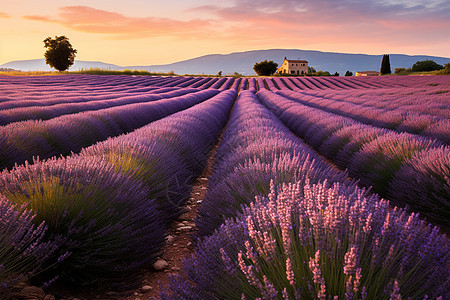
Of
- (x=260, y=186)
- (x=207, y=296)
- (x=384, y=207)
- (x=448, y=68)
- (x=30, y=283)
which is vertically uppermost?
(x=448, y=68)

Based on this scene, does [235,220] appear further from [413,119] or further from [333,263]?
[413,119]

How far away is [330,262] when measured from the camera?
1.07 m

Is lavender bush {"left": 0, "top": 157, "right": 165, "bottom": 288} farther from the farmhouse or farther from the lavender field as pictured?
the farmhouse

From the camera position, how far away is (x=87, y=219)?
182cm

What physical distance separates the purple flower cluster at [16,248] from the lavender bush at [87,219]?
0.39ft

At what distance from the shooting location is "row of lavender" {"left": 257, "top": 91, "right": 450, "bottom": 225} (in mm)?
2967

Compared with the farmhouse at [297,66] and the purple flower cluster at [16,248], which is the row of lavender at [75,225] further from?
the farmhouse at [297,66]

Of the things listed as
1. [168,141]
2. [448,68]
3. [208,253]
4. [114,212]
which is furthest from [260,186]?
[448,68]

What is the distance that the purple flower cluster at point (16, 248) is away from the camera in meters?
1.38

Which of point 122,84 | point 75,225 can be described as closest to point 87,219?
point 75,225

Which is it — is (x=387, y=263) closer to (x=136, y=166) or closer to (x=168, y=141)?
(x=136, y=166)

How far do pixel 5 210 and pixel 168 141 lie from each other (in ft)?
7.99

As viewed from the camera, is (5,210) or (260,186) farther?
(260,186)

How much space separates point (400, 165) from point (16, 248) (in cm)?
381
